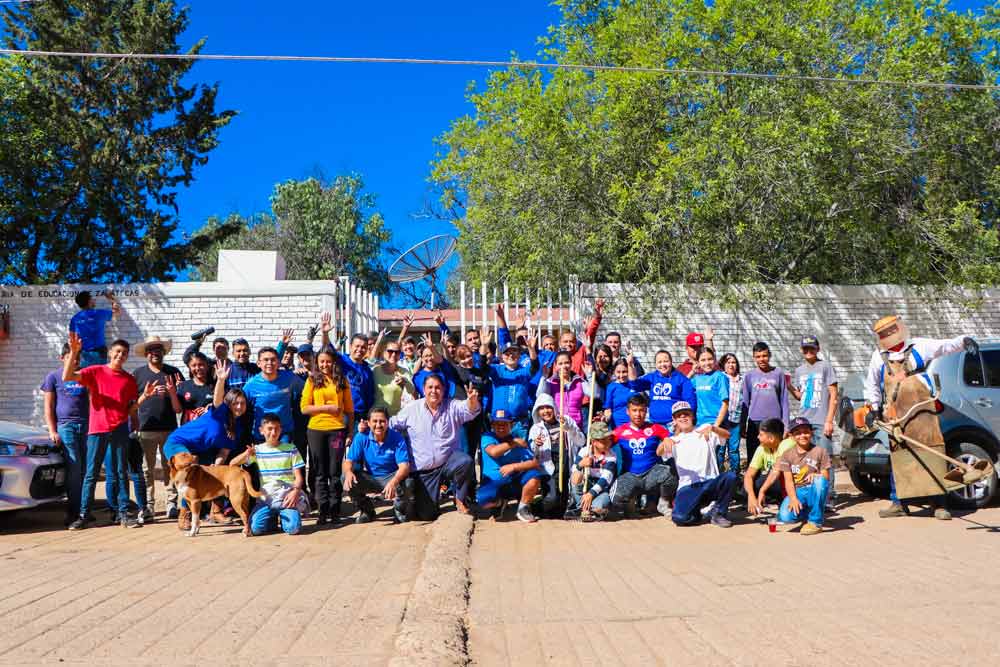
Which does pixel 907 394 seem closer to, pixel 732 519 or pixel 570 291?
pixel 732 519

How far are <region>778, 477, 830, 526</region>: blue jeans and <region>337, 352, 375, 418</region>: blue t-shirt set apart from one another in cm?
461

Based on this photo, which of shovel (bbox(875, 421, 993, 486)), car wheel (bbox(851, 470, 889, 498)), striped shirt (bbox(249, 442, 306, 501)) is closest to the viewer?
shovel (bbox(875, 421, 993, 486))

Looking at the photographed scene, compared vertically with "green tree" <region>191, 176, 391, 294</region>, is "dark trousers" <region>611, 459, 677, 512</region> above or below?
below

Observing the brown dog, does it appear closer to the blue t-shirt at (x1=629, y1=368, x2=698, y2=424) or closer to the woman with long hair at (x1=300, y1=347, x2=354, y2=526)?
the woman with long hair at (x1=300, y1=347, x2=354, y2=526)

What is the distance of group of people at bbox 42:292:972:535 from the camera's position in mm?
8613

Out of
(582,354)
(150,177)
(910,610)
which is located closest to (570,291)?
(582,354)

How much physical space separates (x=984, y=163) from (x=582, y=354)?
13.0m

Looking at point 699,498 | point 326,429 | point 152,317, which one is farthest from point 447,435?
point 152,317

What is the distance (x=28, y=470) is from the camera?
28.0 ft

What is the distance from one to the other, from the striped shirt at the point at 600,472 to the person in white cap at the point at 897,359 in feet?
9.00

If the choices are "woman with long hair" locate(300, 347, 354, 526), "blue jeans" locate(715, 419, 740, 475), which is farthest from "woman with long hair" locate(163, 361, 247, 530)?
"blue jeans" locate(715, 419, 740, 475)

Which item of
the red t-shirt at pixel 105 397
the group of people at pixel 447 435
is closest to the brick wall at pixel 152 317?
the group of people at pixel 447 435

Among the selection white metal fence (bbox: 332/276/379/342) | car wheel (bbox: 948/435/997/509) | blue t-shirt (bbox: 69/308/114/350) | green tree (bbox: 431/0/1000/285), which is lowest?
car wheel (bbox: 948/435/997/509)

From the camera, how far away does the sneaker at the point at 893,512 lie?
8.80 metres
